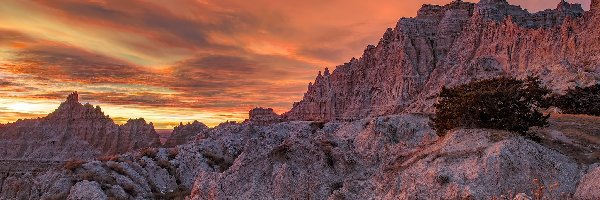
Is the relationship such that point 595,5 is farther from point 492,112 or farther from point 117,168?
point 117,168

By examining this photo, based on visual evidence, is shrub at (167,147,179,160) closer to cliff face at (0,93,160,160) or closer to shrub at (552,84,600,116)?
shrub at (552,84,600,116)

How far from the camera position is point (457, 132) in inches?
958

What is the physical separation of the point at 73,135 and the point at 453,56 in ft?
469

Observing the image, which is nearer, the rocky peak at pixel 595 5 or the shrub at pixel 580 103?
the shrub at pixel 580 103

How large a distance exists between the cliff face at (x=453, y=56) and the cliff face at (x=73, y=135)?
63.0 metres

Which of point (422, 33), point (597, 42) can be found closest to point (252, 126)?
point (597, 42)

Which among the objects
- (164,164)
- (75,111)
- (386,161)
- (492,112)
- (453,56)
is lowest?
(164,164)

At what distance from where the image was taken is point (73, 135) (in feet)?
589

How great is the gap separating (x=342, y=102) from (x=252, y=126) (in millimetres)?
112586

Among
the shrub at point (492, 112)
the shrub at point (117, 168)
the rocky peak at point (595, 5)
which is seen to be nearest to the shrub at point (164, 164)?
the shrub at point (117, 168)

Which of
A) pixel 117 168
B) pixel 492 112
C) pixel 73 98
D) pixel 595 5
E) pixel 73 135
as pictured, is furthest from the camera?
pixel 73 98

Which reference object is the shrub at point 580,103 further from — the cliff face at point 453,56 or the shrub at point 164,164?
the shrub at point 164,164

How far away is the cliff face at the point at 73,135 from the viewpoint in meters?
169

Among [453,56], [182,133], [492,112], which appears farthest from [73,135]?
[492,112]
